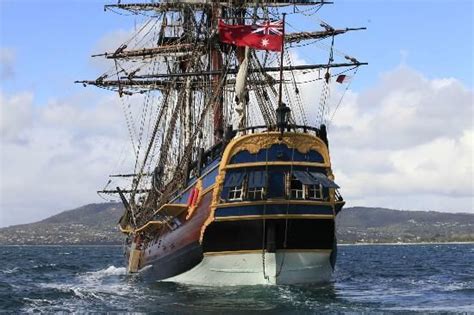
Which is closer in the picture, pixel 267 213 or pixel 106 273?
pixel 267 213

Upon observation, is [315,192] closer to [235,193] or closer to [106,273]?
[235,193]

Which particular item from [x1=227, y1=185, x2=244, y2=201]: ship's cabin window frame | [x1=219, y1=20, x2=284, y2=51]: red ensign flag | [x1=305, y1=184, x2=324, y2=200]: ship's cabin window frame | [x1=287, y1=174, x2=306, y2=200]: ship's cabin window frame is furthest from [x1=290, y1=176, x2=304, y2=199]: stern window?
[x1=219, y1=20, x2=284, y2=51]: red ensign flag

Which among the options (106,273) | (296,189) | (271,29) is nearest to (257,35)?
(271,29)

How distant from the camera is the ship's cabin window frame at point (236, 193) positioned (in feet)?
102

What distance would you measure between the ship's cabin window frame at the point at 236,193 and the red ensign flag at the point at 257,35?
5.80 m

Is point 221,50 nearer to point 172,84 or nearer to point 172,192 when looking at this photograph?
point 172,84

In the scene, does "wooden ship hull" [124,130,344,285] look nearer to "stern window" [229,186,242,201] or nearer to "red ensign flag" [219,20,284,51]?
"stern window" [229,186,242,201]

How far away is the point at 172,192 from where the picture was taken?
3922 centimetres

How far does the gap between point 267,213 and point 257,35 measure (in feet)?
24.2

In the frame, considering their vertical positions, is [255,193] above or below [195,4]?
below

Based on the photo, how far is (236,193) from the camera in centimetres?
3133

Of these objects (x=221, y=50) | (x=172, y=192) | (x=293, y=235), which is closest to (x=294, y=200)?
(x=293, y=235)

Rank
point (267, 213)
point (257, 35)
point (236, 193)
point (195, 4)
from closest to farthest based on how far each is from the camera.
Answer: point (267, 213), point (236, 193), point (257, 35), point (195, 4)

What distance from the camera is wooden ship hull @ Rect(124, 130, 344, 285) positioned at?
30938 mm
